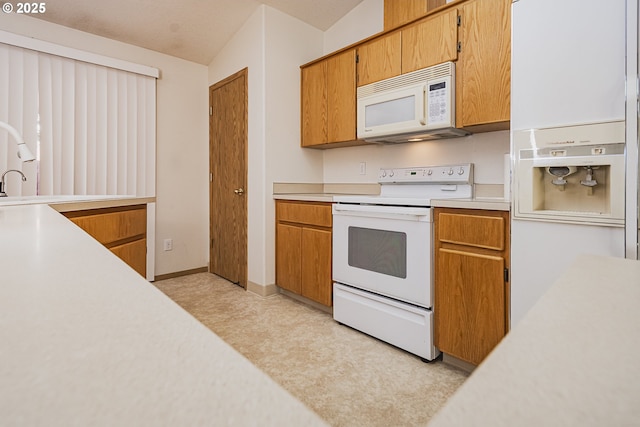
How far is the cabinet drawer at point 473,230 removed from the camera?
1671 mm

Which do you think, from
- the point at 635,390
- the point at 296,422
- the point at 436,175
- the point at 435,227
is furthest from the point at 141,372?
the point at 436,175

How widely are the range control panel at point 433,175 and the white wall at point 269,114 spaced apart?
1.06 metres

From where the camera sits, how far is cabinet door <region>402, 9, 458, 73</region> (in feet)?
6.97

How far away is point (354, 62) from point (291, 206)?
4.16ft

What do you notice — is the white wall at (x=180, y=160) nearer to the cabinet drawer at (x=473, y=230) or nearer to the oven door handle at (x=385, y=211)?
the oven door handle at (x=385, y=211)

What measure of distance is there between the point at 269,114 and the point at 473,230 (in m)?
2.06

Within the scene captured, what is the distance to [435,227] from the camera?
1925 millimetres

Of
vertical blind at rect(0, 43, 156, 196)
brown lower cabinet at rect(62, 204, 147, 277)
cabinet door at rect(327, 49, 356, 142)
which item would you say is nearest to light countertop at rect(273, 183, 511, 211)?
cabinet door at rect(327, 49, 356, 142)

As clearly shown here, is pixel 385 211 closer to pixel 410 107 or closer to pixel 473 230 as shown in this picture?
pixel 473 230

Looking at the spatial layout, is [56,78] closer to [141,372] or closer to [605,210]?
[141,372]

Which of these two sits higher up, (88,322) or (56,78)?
(56,78)

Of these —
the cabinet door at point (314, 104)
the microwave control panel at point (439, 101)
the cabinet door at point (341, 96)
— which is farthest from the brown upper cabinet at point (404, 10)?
A: the cabinet door at point (314, 104)

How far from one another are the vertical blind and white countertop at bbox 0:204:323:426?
3.22m

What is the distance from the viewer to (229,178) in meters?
3.56
